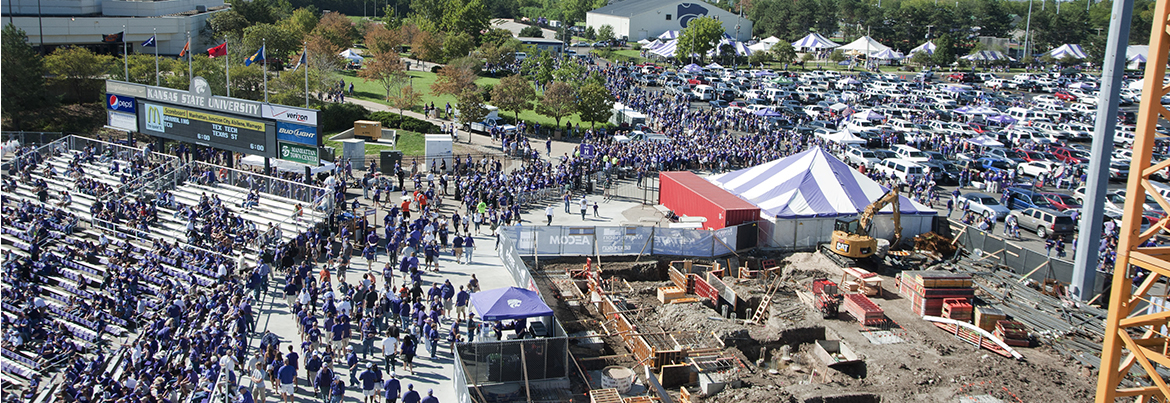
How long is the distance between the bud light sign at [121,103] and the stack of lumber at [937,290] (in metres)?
31.2

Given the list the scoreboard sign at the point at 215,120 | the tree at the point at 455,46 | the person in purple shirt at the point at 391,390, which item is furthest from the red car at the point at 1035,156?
the tree at the point at 455,46

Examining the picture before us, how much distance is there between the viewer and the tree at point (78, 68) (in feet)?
171

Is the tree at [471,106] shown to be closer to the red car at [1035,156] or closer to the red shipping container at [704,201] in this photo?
the red shipping container at [704,201]

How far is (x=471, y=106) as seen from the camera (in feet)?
173

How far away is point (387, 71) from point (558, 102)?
544 inches

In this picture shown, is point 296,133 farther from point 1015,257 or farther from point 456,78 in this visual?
point 456,78

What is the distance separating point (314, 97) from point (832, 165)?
3755 cm

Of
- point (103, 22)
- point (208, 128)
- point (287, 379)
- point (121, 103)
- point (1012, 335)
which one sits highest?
point (103, 22)

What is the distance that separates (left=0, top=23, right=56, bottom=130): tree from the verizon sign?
25376mm

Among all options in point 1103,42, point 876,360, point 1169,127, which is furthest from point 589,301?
point 1103,42

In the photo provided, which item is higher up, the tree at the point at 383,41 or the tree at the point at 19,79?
the tree at the point at 383,41

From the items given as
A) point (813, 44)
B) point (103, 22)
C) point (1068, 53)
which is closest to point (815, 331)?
point (103, 22)

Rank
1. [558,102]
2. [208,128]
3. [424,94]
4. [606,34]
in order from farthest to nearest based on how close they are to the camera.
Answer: [606,34] < [424,94] < [558,102] < [208,128]

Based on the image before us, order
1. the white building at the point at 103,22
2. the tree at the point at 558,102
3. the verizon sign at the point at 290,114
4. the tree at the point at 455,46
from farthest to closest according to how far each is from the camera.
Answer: the tree at the point at 455,46, the white building at the point at 103,22, the tree at the point at 558,102, the verizon sign at the point at 290,114
